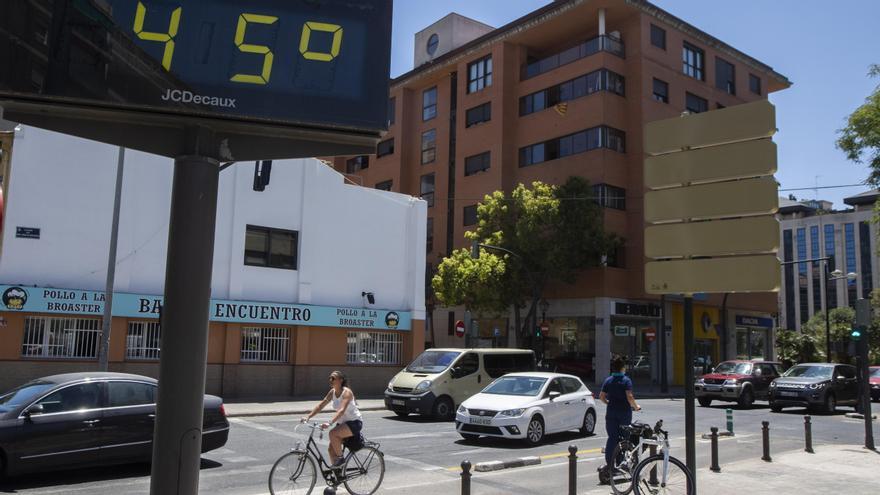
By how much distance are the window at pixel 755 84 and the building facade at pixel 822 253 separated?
199ft

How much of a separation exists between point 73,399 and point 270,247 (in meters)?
15.1

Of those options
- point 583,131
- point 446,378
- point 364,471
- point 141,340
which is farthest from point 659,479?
point 583,131

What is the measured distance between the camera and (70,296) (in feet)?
69.1

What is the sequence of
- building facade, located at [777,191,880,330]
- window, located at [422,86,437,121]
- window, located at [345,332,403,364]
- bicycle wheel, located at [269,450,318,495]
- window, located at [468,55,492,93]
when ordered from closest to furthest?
bicycle wheel, located at [269,450,318,495] < window, located at [345,332,403,364] < window, located at [468,55,492,93] < window, located at [422,86,437,121] < building facade, located at [777,191,880,330]

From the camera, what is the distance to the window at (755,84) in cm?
4859

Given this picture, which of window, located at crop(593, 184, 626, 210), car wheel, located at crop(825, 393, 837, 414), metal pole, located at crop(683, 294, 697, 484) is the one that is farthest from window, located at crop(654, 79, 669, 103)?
metal pole, located at crop(683, 294, 697, 484)

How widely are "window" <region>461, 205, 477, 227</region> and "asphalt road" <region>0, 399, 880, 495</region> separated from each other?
83.1ft

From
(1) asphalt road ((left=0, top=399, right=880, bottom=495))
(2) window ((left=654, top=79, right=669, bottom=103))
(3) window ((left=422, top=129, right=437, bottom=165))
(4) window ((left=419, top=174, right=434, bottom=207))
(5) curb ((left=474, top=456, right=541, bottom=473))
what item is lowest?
(1) asphalt road ((left=0, top=399, right=880, bottom=495))

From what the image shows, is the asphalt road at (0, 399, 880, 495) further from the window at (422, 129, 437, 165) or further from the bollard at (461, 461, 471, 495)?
the window at (422, 129, 437, 165)

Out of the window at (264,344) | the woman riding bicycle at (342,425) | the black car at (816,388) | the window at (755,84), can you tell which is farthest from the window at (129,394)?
the window at (755,84)

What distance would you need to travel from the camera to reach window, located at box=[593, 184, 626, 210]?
39156 millimetres

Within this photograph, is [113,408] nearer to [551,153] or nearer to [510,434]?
[510,434]

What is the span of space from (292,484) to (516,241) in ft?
99.0

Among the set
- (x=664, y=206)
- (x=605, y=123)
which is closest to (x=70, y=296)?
(x=664, y=206)
